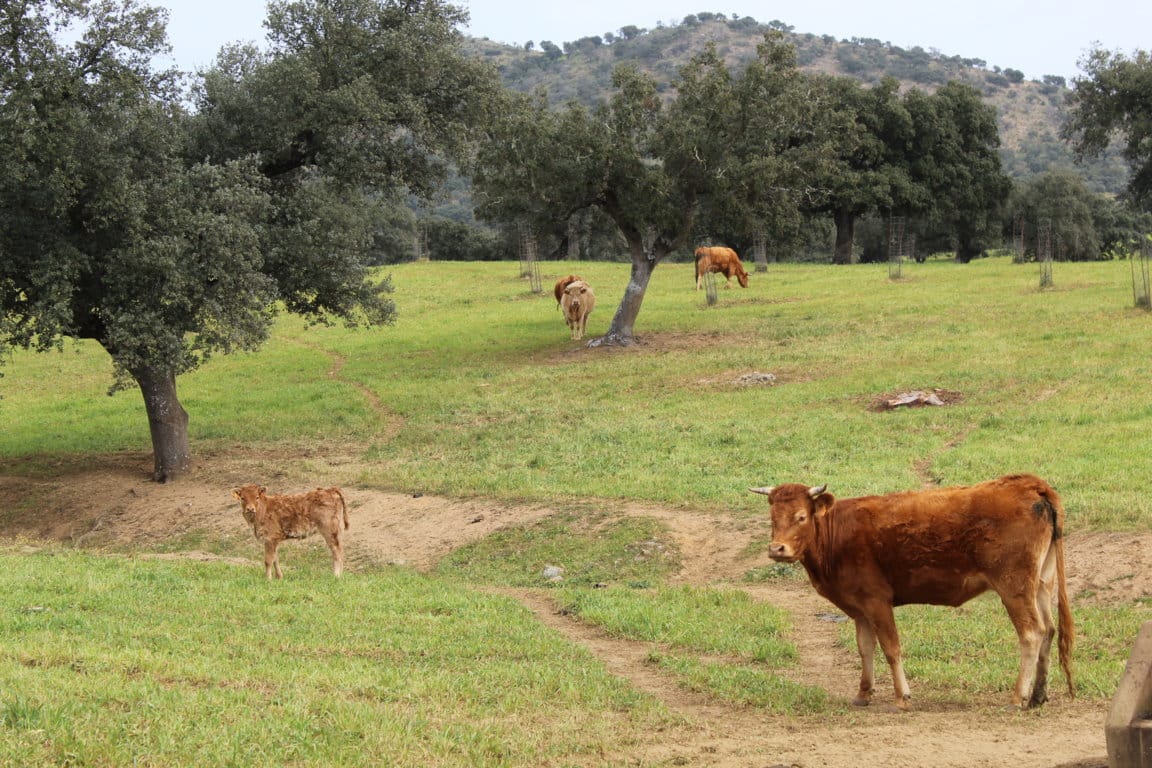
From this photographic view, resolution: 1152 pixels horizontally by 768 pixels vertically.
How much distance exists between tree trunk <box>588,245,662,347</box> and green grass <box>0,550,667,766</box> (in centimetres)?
2025

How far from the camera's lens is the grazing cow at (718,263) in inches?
1677

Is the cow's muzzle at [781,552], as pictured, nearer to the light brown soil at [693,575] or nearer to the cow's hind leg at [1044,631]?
the light brown soil at [693,575]

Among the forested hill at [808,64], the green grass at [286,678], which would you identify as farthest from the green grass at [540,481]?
the forested hill at [808,64]

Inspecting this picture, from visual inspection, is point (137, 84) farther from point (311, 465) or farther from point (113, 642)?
point (113, 642)

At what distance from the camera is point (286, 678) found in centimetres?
933

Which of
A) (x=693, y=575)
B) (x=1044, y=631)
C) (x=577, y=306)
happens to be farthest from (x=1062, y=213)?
(x=1044, y=631)

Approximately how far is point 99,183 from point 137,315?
2.30m

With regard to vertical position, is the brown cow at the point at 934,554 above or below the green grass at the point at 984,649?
above

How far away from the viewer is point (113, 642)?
34.3ft

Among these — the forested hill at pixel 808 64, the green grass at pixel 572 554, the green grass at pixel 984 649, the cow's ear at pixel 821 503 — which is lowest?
the green grass at pixel 572 554

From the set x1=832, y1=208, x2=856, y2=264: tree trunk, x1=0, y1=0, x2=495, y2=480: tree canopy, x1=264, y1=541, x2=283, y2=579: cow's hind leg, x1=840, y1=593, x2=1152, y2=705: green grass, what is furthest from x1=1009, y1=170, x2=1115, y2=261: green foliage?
x1=264, y1=541, x2=283, y2=579: cow's hind leg

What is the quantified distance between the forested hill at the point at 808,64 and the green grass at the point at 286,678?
113167 mm

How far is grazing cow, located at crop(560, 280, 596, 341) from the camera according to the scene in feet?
118

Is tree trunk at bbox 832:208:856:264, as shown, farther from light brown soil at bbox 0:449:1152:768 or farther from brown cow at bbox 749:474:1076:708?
brown cow at bbox 749:474:1076:708
